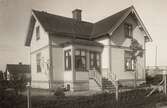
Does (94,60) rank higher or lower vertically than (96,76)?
higher

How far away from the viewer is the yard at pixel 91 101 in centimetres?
822

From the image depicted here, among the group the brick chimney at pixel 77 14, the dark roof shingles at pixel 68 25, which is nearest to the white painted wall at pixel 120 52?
the dark roof shingles at pixel 68 25

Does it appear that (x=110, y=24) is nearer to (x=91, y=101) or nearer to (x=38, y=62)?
(x=38, y=62)

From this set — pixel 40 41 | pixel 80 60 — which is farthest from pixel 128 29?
pixel 40 41

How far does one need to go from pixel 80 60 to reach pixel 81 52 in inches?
29.2

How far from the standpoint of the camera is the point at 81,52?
60.0ft

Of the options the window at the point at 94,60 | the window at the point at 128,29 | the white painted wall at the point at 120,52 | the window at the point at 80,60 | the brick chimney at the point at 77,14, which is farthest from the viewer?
the brick chimney at the point at 77,14

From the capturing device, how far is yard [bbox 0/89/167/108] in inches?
324

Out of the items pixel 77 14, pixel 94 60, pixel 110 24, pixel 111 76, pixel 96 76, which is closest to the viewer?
pixel 96 76

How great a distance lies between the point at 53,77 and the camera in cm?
1853

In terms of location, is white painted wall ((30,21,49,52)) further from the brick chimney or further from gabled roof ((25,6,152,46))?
the brick chimney

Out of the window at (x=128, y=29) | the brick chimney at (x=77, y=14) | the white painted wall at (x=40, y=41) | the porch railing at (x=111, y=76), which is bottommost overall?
the porch railing at (x=111, y=76)

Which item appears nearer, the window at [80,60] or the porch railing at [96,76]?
the porch railing at [96,76]

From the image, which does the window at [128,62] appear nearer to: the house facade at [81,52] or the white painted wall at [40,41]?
Result: the house facade at [81,52]
